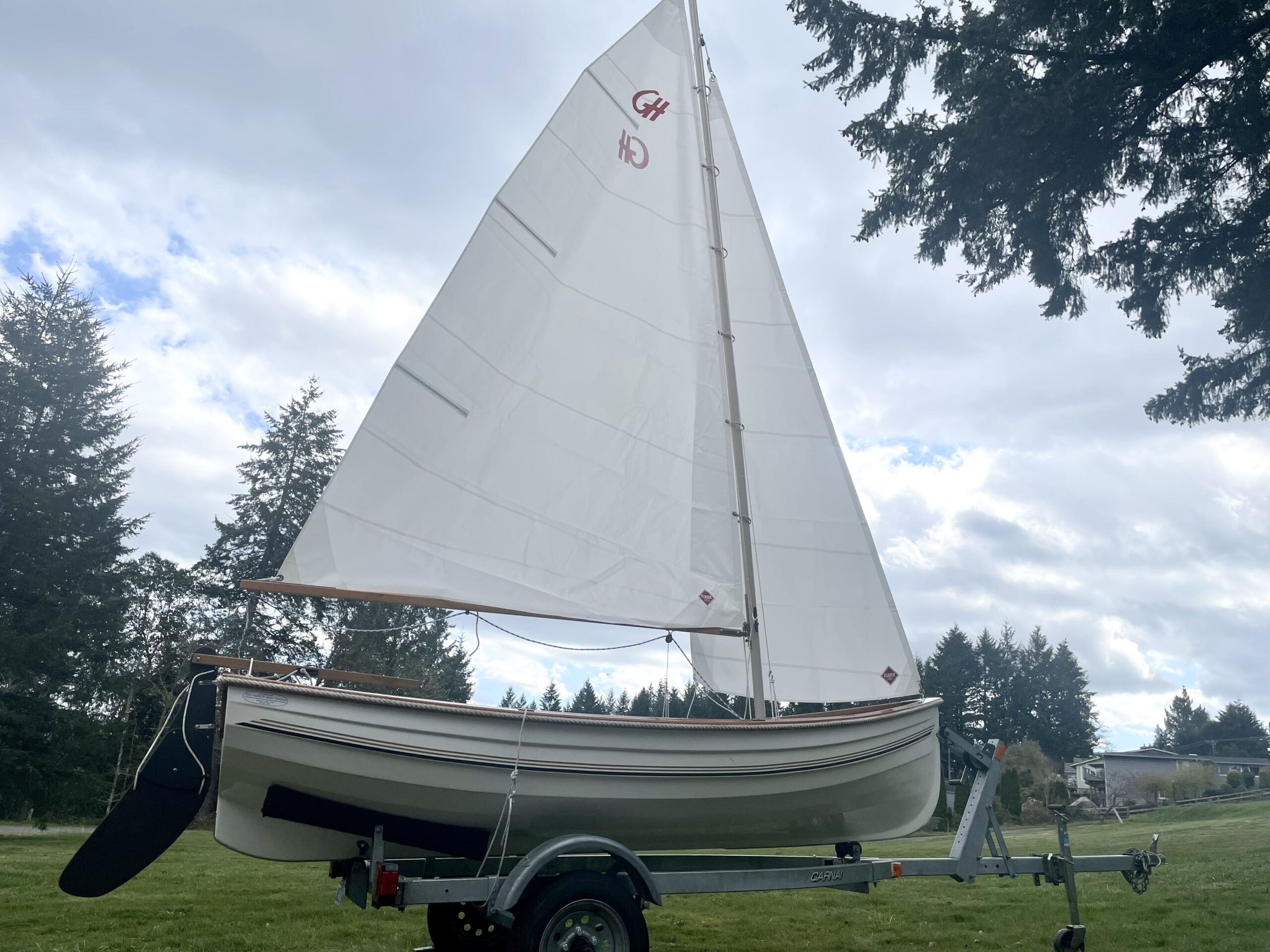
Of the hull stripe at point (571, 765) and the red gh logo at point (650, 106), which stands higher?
the red gh logo at point (650, 106)

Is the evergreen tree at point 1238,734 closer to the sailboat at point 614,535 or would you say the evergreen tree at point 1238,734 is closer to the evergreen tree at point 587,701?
the evergreen tree at point 587,701

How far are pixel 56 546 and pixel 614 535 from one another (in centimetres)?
2208

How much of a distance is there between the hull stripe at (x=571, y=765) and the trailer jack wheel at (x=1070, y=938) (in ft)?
6.05

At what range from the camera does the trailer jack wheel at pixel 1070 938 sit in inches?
262

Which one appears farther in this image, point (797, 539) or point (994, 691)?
point (994, 691)

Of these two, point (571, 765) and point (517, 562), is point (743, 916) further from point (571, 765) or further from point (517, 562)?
point (517, 562)

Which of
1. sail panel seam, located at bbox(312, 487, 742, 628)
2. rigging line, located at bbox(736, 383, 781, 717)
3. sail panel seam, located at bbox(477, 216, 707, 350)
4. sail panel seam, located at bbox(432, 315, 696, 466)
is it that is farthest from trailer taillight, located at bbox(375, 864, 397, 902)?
sail panel seam, located at bbox(477, 216, 707, 350)

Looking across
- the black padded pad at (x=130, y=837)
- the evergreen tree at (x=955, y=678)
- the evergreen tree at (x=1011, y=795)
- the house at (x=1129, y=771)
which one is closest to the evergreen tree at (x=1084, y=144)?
the black padded pad at (x=130, y=837)

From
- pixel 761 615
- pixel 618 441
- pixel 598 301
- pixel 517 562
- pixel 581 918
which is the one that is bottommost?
pixel 581 918

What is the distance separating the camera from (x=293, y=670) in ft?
19.4

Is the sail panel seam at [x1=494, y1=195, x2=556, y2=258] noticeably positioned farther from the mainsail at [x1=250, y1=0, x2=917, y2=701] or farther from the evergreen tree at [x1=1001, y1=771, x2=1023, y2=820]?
the evergreen tree at [x1=1001, y1=771, x2=1023, y2=820]

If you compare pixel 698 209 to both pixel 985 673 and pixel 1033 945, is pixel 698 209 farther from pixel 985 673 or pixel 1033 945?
pixel 985 673

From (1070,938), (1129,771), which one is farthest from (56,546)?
(1129,771)

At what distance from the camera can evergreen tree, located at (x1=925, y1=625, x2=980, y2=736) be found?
61656 mm
